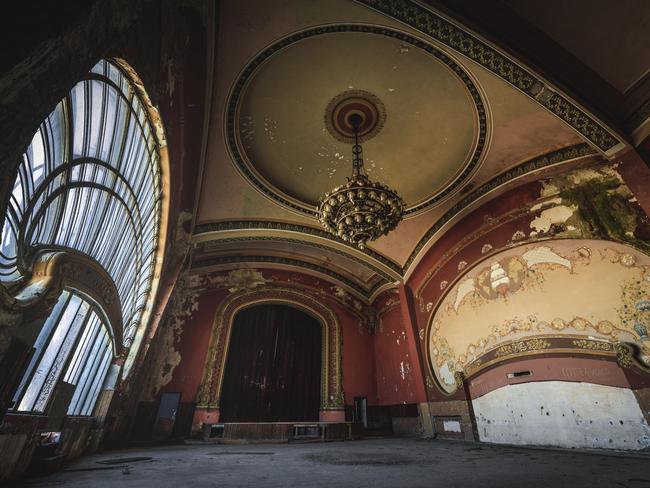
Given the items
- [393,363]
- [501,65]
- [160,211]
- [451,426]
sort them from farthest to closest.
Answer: [393,363], [451,426], [160,211], [501,65]

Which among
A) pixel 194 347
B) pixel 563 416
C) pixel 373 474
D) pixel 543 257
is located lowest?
pixel 373 474

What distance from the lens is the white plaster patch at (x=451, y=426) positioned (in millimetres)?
5770

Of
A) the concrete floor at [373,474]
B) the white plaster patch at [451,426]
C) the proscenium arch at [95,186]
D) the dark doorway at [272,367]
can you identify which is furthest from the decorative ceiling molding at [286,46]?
the concrete floor at [373,474]

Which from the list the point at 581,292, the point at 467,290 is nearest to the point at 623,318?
the point at 581,292

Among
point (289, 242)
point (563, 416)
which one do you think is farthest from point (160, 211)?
point (563, 416)

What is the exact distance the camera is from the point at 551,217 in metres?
5.00

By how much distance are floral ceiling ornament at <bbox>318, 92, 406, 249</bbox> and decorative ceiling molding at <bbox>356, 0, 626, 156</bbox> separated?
1.49 metres

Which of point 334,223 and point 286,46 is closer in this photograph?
point 286,46

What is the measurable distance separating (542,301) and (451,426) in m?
3.16

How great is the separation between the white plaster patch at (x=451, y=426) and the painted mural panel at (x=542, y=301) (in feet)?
1.96

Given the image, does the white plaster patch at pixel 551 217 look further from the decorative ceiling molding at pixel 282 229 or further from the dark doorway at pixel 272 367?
the dark doorway at pixel 272 367

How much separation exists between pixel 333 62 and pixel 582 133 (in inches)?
146

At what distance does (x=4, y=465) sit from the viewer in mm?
1982

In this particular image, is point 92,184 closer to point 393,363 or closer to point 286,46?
point 286,46
